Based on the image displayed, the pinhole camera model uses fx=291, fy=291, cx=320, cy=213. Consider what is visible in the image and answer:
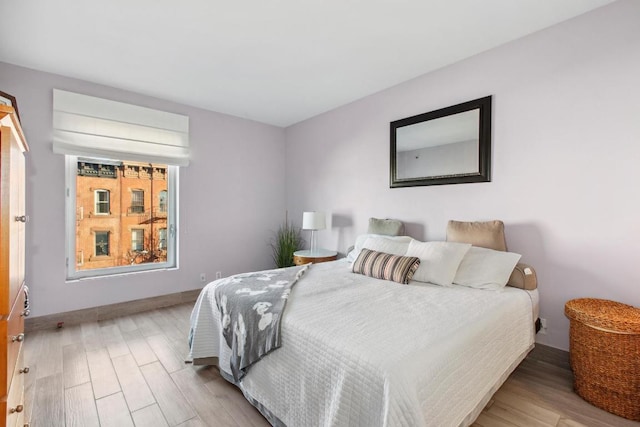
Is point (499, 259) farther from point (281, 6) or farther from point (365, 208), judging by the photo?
point (281, 6)

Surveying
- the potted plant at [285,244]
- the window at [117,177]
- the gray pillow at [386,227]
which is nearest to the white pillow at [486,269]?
the gray pillow at [386,227]

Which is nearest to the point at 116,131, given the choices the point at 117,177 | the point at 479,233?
the point at 117,177

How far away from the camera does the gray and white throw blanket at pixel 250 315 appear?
167cm

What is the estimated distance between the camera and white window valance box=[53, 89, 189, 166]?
3080 mm

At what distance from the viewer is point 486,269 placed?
88.7 inches

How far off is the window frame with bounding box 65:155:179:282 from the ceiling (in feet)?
3.41

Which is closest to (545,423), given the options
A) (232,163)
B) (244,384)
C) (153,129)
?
(244,384)

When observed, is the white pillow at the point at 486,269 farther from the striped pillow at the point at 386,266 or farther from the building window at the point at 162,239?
the building window at the point at 162,239

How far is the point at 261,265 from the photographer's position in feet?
15.5

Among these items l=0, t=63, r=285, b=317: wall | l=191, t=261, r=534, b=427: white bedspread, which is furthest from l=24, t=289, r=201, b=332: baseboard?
l=191, t=261, r=534, b=427: white bedspread

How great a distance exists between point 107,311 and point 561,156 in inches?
185

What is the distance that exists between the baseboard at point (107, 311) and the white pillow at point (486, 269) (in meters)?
3.36

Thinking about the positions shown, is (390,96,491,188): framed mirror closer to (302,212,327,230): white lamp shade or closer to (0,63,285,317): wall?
(302,212,327,230): white lamp shade

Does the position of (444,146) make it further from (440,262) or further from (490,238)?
(440,262)
